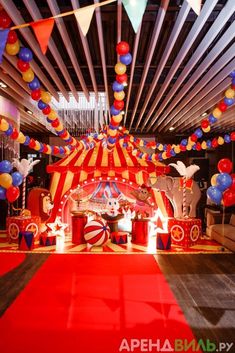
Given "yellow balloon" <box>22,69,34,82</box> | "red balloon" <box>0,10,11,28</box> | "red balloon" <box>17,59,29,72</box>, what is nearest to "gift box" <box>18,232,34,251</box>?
"yellow balloon" <box>22,69,34,82</box>

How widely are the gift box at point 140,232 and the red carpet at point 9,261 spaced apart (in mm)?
2287

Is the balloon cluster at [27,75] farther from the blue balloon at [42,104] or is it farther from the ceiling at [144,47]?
the ceiling at [144,47]

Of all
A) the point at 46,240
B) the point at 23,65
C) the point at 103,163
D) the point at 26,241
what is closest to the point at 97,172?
the point at 103,163

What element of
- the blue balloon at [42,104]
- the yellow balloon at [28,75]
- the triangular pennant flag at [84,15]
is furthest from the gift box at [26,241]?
the triangular pennant flag at [84,15]

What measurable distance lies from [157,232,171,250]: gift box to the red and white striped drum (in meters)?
1.02

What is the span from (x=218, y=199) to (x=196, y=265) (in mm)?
1337

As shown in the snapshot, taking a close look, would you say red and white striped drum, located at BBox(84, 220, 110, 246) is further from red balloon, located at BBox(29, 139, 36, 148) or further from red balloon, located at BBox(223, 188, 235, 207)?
red balloon, located at BBox(223, 188, 235, 207)

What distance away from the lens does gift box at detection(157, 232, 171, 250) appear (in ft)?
20.4

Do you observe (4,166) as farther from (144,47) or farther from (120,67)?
(144,47)

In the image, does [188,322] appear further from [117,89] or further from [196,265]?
Answer: [117,89]

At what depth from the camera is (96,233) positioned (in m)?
6.30

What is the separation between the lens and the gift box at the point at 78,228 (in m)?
6.83

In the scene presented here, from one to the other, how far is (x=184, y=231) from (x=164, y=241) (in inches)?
20.5

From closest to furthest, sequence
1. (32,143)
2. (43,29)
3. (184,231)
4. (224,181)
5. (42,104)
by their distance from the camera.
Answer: (43,29), (42,104), (224,181), (184,231), (32,143)
